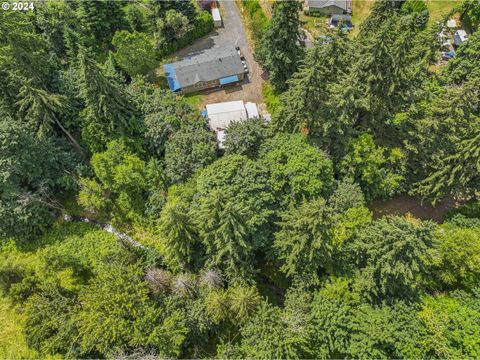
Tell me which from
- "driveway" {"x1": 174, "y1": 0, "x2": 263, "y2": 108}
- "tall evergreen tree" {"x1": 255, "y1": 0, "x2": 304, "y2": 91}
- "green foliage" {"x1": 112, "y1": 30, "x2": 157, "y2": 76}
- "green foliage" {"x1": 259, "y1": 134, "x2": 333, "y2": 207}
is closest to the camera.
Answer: "green foliage" {"x1": 259, "y1": 134, "x2": 333, "y2": 207}

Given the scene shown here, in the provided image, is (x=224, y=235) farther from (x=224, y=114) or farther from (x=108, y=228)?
(x=224, y=114)

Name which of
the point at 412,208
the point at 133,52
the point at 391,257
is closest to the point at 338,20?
the point at 133,52

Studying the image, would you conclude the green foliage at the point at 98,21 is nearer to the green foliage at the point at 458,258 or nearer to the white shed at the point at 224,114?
the white shed at the point at 224,114

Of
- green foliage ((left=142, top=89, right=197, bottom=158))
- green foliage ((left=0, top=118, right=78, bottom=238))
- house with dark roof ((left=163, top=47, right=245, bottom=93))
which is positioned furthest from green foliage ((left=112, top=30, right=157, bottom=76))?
green foliage ((left=0, top=118, right=78, bottom=238))

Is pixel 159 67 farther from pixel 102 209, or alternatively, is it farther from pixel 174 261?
pixel 174 261

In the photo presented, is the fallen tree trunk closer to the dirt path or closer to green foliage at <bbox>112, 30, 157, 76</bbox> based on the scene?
green foliage at <bbox>112, 30, 157, 76</bbox>

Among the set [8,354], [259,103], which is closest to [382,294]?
[259,103]
